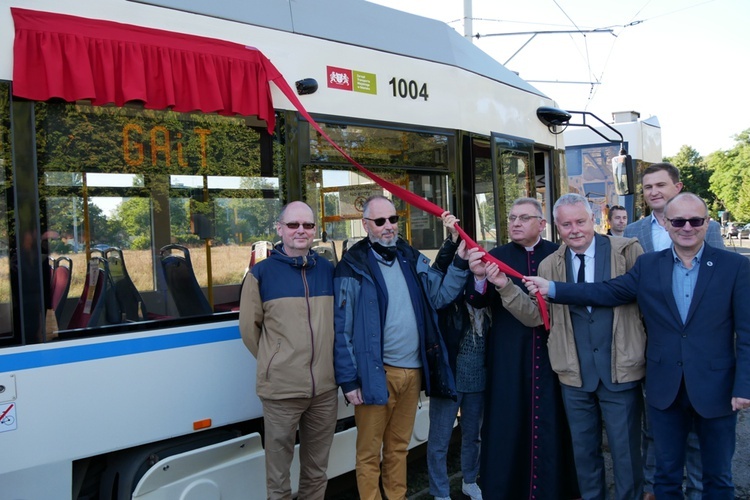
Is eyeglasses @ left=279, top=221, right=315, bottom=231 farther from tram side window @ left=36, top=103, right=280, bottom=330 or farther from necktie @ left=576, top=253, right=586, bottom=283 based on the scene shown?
necktie @ left=576, top=253, right=586, bottom=283

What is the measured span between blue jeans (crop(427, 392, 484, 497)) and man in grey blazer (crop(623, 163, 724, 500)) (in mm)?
1086

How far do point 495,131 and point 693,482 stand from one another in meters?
2.72

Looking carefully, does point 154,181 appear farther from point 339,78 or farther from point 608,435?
point 608,435

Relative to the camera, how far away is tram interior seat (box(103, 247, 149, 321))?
9.75 ft

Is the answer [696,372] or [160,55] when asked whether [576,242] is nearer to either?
[696,372]

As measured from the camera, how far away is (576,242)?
3156mm

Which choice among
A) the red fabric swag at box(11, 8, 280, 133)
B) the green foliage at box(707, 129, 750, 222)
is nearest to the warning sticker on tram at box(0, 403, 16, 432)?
the red fabric swag at box(11, 8, 280, 133)

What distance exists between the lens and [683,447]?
121 inches

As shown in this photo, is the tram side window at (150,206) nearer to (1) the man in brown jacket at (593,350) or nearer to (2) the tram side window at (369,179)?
(2) the tram side window at (369,179)

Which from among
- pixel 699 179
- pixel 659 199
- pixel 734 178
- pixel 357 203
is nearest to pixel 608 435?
pixel 659 199

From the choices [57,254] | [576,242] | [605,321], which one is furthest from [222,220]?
[605,321]

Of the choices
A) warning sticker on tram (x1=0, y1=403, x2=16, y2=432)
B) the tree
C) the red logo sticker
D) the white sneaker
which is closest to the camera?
warning sticker on tram (x1=0, y1=403, x2=16, y2=432)

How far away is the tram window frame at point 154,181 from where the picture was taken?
2670mm

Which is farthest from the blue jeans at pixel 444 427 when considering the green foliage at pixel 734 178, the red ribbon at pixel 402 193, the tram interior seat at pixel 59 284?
the green foliage at pixel 734 178
